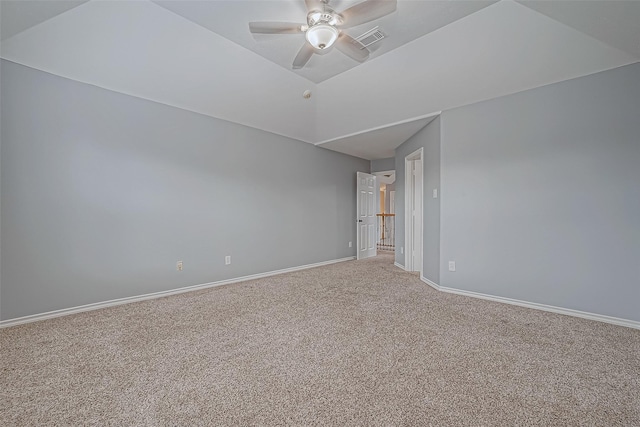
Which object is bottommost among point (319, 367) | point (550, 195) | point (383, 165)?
point (319, 367)

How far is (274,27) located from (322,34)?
40 cm

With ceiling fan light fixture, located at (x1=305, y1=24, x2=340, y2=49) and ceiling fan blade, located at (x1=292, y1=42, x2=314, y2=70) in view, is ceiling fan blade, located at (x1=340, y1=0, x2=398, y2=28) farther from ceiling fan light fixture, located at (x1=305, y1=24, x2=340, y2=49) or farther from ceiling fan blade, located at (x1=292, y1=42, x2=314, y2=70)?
→ ceiling fan blade, located at (x1=292, y1=42, x2=314, y2=70)

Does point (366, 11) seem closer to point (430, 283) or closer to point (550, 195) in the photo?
point (550, 195)

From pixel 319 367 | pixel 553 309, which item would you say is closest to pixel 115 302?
pixel 319 367

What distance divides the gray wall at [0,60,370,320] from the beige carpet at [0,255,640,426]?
0.44 m

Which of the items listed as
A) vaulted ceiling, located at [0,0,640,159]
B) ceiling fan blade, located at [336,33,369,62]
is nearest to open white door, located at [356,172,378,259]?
vaulted ceiling, located at [0,0,640,159]

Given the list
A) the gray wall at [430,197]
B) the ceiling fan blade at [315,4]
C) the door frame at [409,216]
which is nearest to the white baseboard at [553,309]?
the gray wall at [430,197]

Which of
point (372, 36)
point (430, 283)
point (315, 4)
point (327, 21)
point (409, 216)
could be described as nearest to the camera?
point (315, 4)

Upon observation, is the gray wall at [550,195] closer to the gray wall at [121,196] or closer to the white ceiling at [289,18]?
the white ceiling at [289,18]

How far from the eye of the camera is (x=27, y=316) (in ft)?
8.20

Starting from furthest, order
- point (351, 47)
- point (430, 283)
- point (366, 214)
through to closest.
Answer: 1. point (366, 214)
2. point (430, 283)
3. point (351, 47)

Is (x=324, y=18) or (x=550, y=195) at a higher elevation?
(x=324, y=18)

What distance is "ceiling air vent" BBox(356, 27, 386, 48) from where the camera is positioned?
2.60 m

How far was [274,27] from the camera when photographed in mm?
2094
